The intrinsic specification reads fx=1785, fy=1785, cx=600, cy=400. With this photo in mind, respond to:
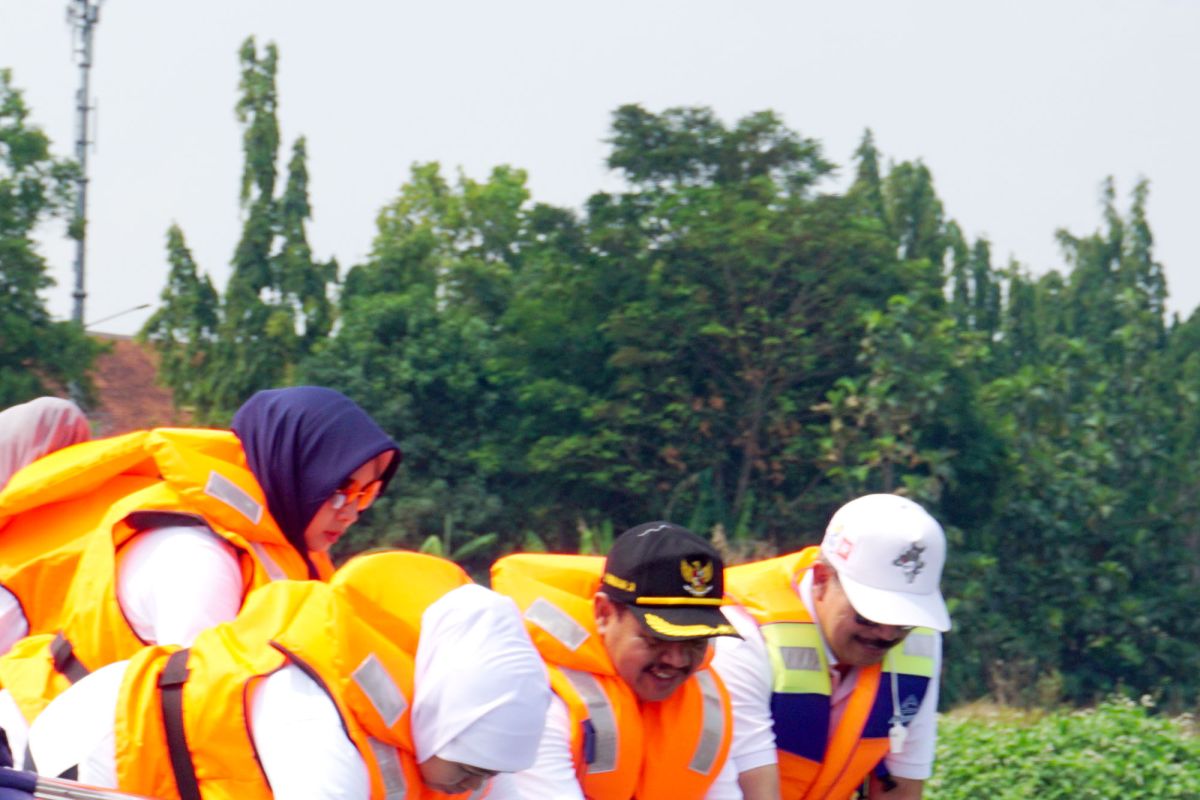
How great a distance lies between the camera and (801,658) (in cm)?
339

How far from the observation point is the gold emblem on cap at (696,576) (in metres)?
3.00

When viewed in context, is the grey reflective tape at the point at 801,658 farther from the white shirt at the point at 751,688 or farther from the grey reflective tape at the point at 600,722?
the grey reflective tape at the point at 600,722

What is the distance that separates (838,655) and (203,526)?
1252 mm

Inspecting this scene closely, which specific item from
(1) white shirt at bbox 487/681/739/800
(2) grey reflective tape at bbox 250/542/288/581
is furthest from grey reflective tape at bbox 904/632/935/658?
(2) grey reflective tape at bbox 250/542/288/581

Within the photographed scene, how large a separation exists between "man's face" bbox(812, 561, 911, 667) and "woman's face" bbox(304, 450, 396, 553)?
88 centimetres

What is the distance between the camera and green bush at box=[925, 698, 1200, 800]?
658cm

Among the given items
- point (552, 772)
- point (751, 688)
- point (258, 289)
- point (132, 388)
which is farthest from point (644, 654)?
point (132, 388)

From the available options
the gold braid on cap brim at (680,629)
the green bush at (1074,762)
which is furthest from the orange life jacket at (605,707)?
the green bush at (1074,762)

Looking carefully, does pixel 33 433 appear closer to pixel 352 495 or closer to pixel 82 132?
pixel 352 495

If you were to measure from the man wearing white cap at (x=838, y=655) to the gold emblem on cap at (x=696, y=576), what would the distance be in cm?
36

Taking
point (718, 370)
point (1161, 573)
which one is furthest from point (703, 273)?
point (1161, 573)

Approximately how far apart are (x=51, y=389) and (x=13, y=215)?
228 centimetres

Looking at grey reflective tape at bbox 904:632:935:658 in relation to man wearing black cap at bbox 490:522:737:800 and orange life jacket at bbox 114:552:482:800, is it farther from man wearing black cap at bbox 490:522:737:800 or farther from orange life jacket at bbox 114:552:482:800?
orange life jacket at bbox 114:552:482:800

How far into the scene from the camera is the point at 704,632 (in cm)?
295
